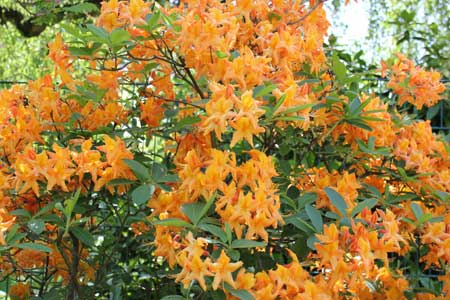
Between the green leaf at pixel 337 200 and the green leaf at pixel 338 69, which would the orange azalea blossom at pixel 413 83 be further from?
the green leaf at pixel 337 200

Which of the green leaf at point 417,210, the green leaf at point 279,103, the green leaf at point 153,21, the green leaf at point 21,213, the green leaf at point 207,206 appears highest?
the green leaf at point 153,21

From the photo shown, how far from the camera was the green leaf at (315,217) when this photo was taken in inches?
69.3

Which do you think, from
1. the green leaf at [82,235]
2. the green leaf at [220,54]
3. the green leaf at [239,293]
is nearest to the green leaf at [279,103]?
the green leaf at [220,54]

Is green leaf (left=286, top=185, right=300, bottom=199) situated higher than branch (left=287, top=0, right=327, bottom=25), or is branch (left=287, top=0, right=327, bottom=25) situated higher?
branch (left=287, top=0, right=327, bottom=25)

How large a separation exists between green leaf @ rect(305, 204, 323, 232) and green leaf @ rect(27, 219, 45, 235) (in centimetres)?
64

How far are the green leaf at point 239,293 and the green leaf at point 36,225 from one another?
19.0 inches

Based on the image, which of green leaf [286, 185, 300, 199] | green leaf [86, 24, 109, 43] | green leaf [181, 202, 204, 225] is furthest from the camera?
green leaf [286, 185, 300, 199]

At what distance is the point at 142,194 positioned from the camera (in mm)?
1740

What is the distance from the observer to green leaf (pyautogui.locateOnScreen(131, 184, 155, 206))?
171 centimetres

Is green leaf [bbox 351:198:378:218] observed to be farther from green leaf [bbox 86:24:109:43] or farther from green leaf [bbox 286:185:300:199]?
green leaf [bbox 86:24:109:43]

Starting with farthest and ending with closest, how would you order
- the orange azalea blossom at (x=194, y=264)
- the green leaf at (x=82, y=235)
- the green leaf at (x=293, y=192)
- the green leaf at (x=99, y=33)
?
the green leaf at (x=293, y=192) → the green leaf at (x=82, y=235) → the green leaf at (x=99, y=33) → the orange azalea blossom at (x=194, y=264)

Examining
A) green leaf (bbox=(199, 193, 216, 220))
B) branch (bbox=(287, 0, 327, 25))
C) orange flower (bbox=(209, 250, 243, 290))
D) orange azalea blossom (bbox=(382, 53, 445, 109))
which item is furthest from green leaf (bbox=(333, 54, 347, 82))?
orange flower (bbox=(209, 250, 243, 290))

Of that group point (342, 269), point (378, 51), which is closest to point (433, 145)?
point (342, 269)

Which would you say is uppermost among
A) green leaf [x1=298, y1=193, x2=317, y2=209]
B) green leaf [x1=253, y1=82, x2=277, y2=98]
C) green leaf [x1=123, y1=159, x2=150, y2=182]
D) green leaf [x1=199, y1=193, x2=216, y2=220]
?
green leaf [x1=253, y1=82, x2=277, y2=98]
